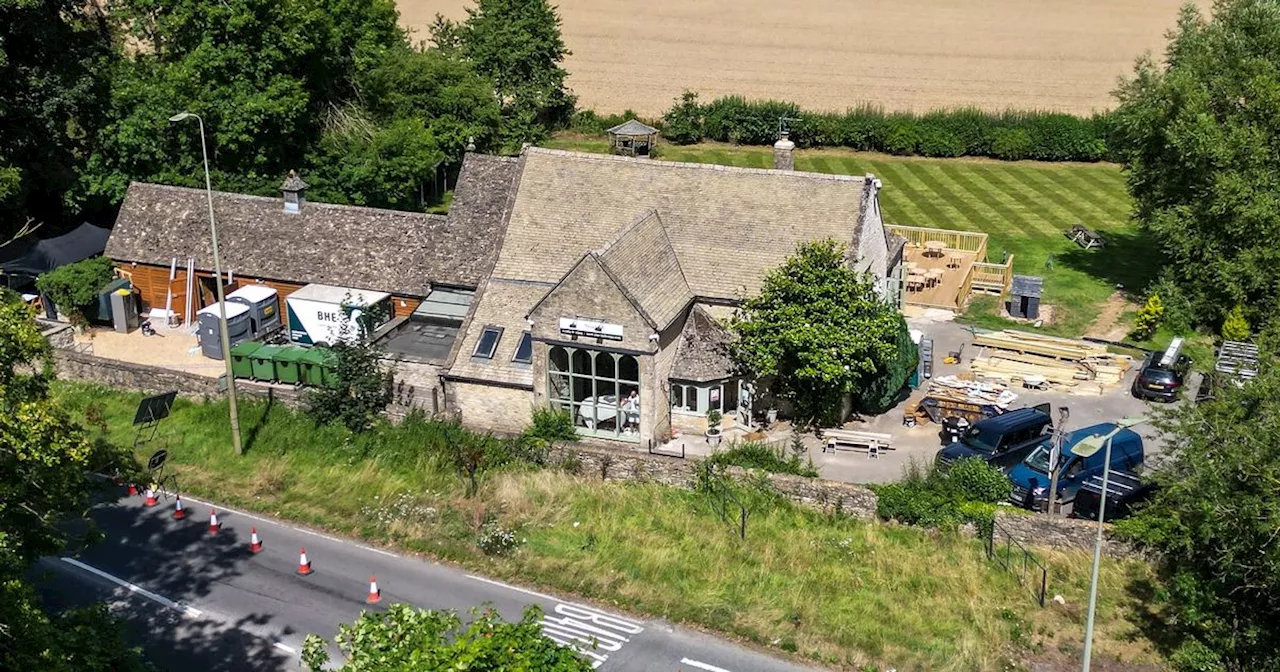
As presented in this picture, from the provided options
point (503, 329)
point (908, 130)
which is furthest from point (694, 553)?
point (908, 130)

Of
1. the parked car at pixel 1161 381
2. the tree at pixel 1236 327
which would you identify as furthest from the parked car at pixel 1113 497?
the tree at pixel 1236 327

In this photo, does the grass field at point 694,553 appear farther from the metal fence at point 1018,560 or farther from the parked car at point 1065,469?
the parked car at point 1065,469

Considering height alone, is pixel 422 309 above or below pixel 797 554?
above

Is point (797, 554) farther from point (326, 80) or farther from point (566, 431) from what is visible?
point (326, 80)

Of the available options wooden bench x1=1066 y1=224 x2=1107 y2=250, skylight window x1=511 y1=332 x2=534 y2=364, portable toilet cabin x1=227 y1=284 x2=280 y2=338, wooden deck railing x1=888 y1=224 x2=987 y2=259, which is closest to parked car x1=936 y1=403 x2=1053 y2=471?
skylight window x1=511 y1=332 x2=534 y2=364

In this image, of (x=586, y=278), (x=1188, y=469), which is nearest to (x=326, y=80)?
(x=586, y=278)
